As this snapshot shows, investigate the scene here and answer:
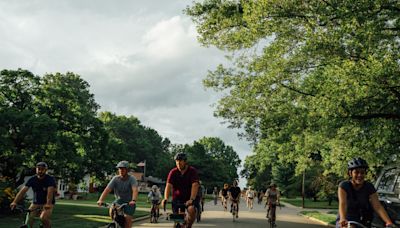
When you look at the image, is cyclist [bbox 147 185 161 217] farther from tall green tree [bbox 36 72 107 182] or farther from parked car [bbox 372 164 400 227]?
parked car [bbox 372 164 400 227]

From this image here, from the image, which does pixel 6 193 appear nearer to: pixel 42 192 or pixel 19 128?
pixel 19 128

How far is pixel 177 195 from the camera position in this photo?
844 cm

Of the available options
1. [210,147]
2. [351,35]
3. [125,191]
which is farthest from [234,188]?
[210,147]

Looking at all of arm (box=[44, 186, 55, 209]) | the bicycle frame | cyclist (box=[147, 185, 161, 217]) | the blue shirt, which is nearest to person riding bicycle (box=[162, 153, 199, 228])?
arm (box=[44, 186, 55, 209])

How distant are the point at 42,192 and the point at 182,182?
10.1 ft

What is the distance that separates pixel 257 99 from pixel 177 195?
1294cm

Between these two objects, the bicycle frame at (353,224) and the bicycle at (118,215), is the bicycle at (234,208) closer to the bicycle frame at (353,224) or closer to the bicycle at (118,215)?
the bicycle at (118,215)

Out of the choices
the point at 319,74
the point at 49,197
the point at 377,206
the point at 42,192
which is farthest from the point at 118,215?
the point at 319,74

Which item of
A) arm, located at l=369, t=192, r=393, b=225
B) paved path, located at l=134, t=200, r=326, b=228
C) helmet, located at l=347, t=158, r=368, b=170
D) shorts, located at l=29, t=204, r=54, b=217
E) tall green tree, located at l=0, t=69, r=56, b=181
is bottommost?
paved path, located at l=134, t=200, r=326, b=228

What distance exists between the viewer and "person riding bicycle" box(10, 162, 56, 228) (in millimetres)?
9242

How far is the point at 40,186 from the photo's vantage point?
9.48 m

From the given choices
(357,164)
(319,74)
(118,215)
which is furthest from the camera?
(319,74)

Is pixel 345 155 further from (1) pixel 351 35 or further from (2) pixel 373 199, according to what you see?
(2) pixel 373 199

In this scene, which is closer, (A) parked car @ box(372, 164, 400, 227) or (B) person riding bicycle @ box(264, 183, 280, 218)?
(A) parked car @ box(372, 164, 400, 227)
